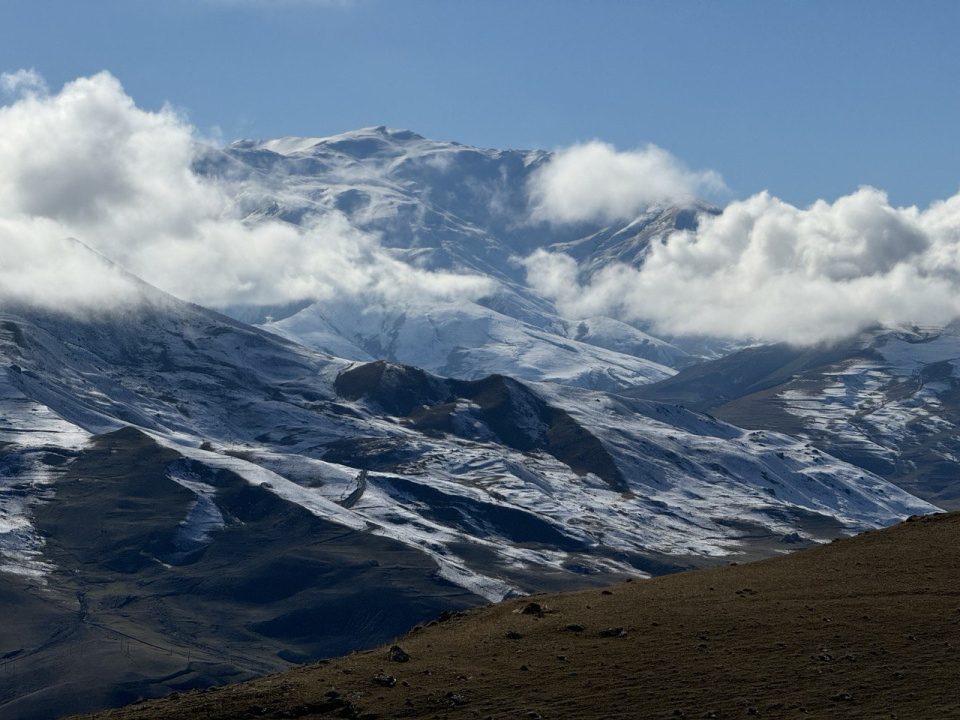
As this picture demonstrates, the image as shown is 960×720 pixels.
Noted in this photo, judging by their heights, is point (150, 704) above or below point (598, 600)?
below

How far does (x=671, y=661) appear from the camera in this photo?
8462 centimetres

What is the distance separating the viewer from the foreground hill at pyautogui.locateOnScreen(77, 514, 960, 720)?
78.6 metres

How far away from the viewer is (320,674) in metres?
85.4

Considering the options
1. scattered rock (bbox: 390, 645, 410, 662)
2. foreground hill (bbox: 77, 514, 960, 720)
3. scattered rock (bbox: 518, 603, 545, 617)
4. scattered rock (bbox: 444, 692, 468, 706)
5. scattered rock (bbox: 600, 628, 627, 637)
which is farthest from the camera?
scattered rock (bbox: 518, 603, 545, 617)

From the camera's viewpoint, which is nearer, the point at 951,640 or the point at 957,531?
the point at 951,640

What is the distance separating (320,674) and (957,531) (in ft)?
171

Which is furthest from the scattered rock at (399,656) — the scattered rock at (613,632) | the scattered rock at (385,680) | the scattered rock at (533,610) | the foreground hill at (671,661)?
the scattered rock at (613,632)

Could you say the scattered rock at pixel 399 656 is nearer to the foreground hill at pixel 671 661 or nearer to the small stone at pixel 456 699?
the foreground hill at pixel 671 661

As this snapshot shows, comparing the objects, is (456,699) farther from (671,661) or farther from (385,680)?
(671,661)

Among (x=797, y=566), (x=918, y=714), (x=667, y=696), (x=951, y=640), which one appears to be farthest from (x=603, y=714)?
(x=797, y=566)

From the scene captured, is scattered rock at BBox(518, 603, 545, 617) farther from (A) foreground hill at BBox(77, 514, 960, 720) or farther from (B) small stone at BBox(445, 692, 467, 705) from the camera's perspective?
(B) small stone at BBox(445, 692, 467, 705)

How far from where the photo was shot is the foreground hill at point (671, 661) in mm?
78625

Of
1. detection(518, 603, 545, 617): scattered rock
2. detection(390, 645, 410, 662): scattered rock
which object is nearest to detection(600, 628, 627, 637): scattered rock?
detection(518, 603, 545, 617): scattered rock

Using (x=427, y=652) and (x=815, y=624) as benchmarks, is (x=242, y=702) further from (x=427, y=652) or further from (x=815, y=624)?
(x=815, y=624)
